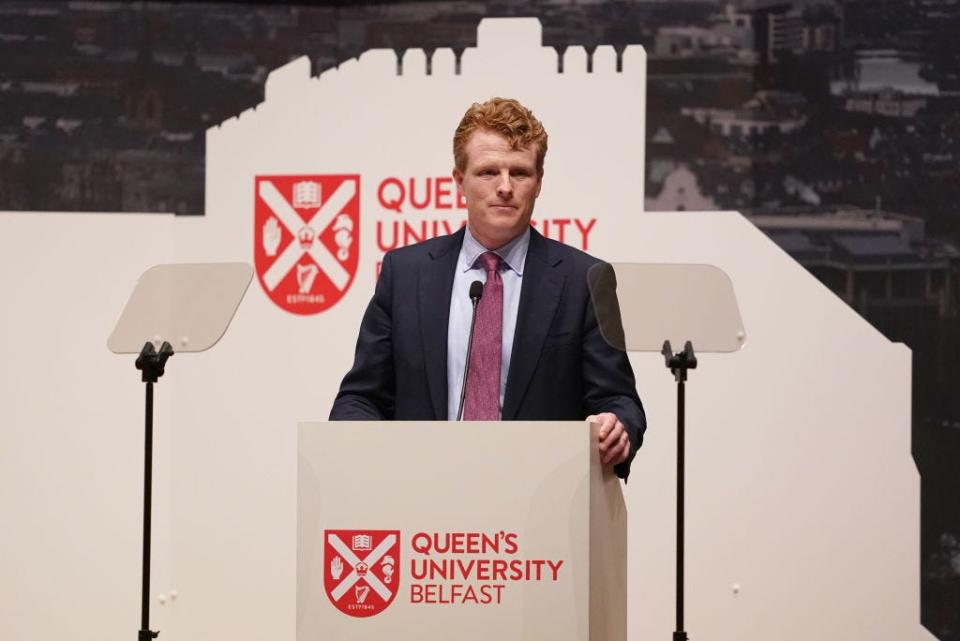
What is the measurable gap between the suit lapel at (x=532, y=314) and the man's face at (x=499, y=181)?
93mm

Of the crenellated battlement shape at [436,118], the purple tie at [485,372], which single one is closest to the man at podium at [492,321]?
the purple tie at [485,372]

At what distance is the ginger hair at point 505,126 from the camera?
2.53 meters

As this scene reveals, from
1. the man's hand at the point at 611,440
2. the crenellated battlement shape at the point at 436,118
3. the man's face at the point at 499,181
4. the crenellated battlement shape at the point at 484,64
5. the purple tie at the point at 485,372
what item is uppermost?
the crenellated battlement shape at the point at 484,64

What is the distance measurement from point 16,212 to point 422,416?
8.61ft

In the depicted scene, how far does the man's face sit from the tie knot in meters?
0.04

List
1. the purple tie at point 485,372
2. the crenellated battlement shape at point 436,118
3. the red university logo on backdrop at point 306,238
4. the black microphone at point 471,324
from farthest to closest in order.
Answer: the red university logo on backdrop at point 306,238 < the crenellated battlement shape at point 436,118 < the purple tie at point 485,372 < the black microphone at point 471,324

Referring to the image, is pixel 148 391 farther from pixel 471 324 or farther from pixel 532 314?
pixel 532 314

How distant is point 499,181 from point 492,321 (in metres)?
0.32

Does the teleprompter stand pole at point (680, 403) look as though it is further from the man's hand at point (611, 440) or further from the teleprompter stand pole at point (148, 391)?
the teleprompter stand pole at point (148, 391)

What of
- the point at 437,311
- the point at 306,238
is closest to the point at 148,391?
the point at 437,311

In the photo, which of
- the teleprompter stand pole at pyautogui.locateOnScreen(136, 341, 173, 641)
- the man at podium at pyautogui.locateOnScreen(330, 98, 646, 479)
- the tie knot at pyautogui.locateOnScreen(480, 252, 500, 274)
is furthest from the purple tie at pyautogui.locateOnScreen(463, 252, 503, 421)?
the teleprompter stand pole at pyautogui.locateOnScreen(136, 341, 173, 641)

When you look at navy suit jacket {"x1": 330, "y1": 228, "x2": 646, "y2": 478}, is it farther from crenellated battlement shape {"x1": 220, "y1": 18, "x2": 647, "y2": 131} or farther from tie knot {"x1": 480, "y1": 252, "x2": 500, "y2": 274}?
crenellated battlement shape {"x1": 220, "y1": 18, "x2": 647, "y2": 131}

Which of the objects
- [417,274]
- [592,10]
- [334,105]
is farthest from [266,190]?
[417,274]

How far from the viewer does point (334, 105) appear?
4.21m
